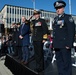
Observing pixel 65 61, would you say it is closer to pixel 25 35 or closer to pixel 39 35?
pixel 39 35

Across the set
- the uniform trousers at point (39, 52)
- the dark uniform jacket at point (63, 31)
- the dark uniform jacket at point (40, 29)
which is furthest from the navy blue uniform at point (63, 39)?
the uniform trousers at point (39, 52)

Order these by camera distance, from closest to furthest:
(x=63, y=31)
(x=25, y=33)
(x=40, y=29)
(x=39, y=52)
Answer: (x=63, y=31) < (x=40, y=29) < (x=39, y=52) < (x=25, y=33)

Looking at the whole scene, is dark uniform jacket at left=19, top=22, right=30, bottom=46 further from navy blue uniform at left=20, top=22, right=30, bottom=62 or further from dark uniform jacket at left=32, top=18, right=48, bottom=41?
dark uniform jacket at left=32, top=18, right=48, bottom=41

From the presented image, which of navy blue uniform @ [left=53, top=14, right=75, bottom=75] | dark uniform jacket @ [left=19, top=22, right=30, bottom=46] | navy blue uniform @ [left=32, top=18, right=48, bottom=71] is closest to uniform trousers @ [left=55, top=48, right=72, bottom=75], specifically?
navy blue uniform @ [left=53, top=14, right=75, bottom=75]

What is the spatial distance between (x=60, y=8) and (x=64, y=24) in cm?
30

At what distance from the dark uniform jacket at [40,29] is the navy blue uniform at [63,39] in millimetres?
1497

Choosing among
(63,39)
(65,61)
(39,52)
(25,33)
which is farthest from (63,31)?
(25,33)

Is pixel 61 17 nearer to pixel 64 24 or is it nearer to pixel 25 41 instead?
pixel 64 24

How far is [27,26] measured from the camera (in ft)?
25.1

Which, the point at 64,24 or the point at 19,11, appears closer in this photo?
the point at 64,24

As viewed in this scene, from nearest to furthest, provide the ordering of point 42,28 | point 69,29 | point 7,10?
point 69,29, point 42,28, point 7,10

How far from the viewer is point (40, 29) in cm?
623

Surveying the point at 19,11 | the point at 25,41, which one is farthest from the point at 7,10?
the point at 25,41

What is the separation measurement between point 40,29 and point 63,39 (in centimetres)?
175
